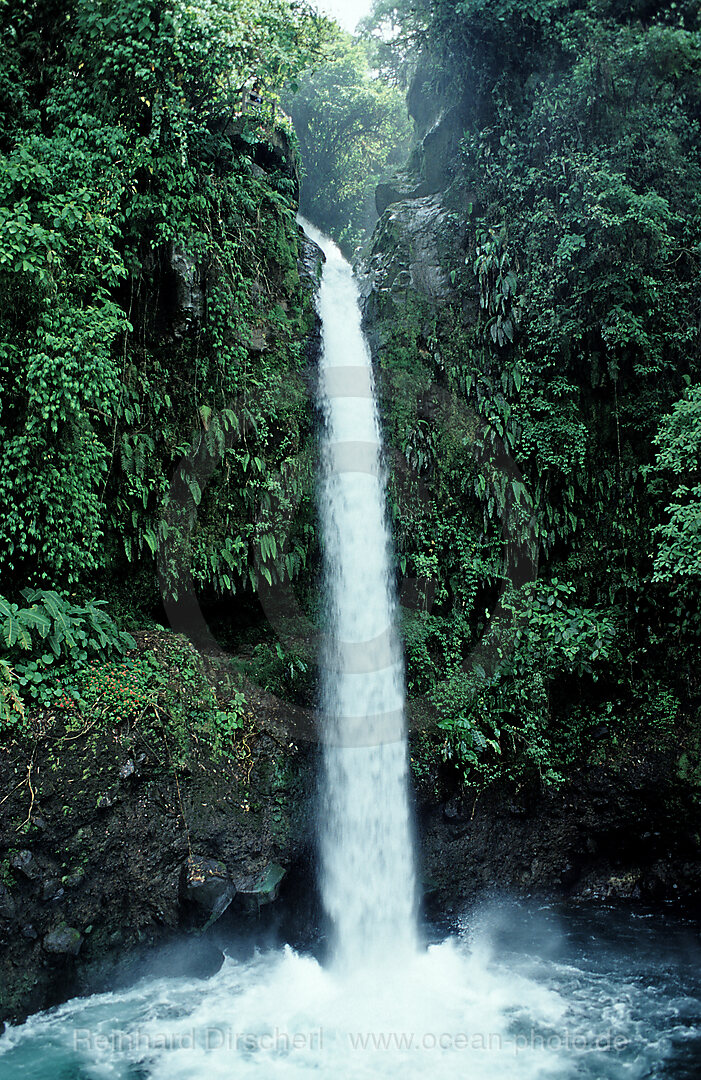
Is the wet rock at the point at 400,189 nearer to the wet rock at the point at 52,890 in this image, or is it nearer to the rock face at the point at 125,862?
the rock face at the point at 125,862

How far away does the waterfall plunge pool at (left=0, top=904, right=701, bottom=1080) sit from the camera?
5766 millimetres

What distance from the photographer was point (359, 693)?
9023mm

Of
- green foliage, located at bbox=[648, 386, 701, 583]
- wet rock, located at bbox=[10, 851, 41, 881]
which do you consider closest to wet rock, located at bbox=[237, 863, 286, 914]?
wet rock, located at bbox=[10, 851, 41, 881]

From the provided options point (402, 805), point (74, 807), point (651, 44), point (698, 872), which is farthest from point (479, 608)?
point (651, 44)

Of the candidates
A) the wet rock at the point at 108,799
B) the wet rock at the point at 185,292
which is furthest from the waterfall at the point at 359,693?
the wet rock at the point at 108,799

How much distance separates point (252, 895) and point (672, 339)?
9720 millimetres

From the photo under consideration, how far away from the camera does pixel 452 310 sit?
1123 centimetres

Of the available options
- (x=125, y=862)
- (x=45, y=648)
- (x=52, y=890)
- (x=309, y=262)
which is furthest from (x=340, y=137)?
(x=52, y=890)

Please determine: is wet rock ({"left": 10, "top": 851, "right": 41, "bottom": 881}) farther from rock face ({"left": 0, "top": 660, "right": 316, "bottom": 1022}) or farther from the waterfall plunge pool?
the waterfall plunge pool

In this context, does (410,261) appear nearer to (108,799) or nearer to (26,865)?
(108,799)

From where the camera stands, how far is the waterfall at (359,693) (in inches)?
317

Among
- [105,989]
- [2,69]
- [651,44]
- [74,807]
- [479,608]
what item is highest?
[651,44]

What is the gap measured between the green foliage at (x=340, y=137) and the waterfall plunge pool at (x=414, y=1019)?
63.6 ft

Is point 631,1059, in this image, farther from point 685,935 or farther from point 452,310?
point 452,310
